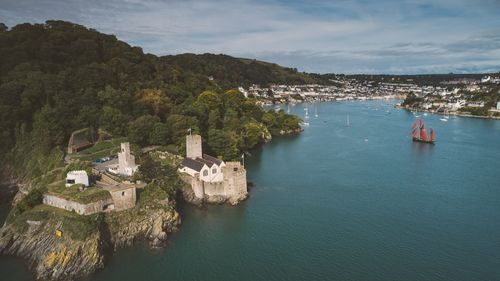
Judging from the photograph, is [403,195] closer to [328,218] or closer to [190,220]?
[328,218]

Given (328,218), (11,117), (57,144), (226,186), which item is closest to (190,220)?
(226,186)

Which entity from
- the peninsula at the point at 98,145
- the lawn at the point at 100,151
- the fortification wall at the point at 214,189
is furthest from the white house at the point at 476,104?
the lawn at the point at 100,151

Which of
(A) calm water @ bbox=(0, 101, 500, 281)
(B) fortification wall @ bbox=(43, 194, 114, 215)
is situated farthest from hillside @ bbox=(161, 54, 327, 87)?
(B) fortification wall @ bbox=(43, 194, 114, 215)

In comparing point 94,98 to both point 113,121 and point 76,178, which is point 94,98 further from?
point 76,178

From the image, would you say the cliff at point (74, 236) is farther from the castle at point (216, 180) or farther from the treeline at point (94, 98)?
the treeline at point (94, 98)

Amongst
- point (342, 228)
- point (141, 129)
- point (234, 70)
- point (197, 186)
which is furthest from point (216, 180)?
point (234, 70)

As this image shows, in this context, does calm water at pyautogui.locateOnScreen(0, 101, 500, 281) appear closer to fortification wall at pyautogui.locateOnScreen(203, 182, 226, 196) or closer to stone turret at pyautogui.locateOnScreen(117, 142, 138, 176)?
fortification wall at pyautogui.locateOnScreen(203, 182, 226, 196)
